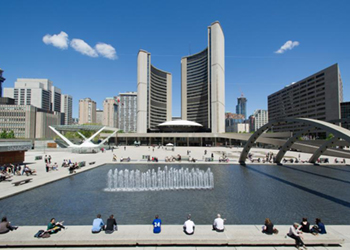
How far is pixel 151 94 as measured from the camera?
11469 cm

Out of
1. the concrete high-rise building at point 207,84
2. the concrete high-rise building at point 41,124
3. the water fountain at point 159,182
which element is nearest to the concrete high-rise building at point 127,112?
the concrete high-rise building at point 41,124

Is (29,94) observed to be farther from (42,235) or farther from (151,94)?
(42,235)

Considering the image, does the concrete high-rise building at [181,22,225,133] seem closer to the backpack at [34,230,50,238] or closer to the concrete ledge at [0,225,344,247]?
the concrete ledge at [0,225,344,247]

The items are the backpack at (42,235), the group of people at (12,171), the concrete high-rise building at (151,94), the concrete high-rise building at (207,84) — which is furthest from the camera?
the concrete high-rise building at (151,94)

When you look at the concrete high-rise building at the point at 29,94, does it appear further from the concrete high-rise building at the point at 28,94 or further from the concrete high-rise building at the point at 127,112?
the concrete high-rise building at the point at 127,112

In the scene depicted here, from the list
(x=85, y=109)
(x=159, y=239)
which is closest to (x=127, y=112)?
(x=85, y=109)

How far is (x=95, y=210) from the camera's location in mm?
9781

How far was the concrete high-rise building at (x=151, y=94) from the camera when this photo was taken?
103 m

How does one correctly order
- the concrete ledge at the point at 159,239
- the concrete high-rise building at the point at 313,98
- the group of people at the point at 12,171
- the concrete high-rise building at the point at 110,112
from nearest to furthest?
the concrete ledge at the point at 159,239 → the group of people at the point at 12,171 → the concrete high-rise building at the point at 313,98 → the concrete high-rise building at the point at 110,112

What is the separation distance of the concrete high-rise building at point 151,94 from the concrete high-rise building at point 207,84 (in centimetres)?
1273

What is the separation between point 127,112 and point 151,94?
60424 millimetres

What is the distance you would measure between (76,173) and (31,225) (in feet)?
37.6

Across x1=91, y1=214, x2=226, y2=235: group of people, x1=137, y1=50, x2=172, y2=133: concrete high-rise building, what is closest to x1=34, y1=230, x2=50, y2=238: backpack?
x1=91, y1=214, x2=226, y2=235: group of people

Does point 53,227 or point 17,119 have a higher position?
point 17,119
